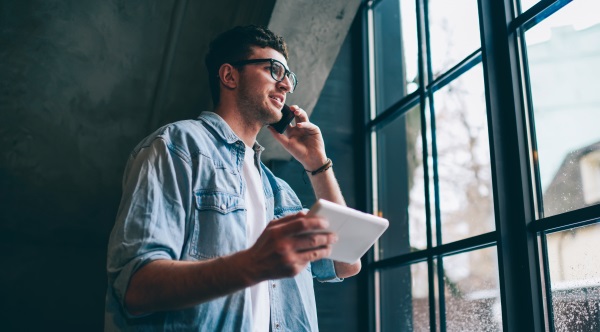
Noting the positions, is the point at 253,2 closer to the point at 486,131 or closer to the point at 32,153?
the point at 486,131

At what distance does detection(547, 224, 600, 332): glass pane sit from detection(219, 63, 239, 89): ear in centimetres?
132

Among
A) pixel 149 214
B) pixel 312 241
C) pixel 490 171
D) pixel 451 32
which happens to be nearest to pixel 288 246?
pixel 312 241

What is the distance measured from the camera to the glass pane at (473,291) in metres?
2.49

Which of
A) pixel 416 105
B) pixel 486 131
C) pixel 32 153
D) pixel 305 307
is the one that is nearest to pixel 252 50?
pixel 305 307

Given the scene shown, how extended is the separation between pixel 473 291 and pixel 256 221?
1.31 m

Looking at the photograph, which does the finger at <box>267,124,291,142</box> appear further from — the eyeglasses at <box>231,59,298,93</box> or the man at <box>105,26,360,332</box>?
the eyeglasses at <box>231,59,298,93</box>

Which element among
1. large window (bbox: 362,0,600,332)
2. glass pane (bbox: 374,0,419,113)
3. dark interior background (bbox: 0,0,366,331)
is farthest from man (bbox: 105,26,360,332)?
glass pane (bbox: 374,0,419,113)

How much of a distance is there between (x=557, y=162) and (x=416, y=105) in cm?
115

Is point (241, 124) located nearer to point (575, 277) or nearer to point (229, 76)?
point (229, 76)

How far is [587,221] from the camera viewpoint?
204cm

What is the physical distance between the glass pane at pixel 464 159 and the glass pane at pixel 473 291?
0.12 metres

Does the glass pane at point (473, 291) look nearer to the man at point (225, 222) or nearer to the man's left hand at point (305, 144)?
the man at point (225, 222)

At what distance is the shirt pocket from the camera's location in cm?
152

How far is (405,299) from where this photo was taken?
10.5 ft
